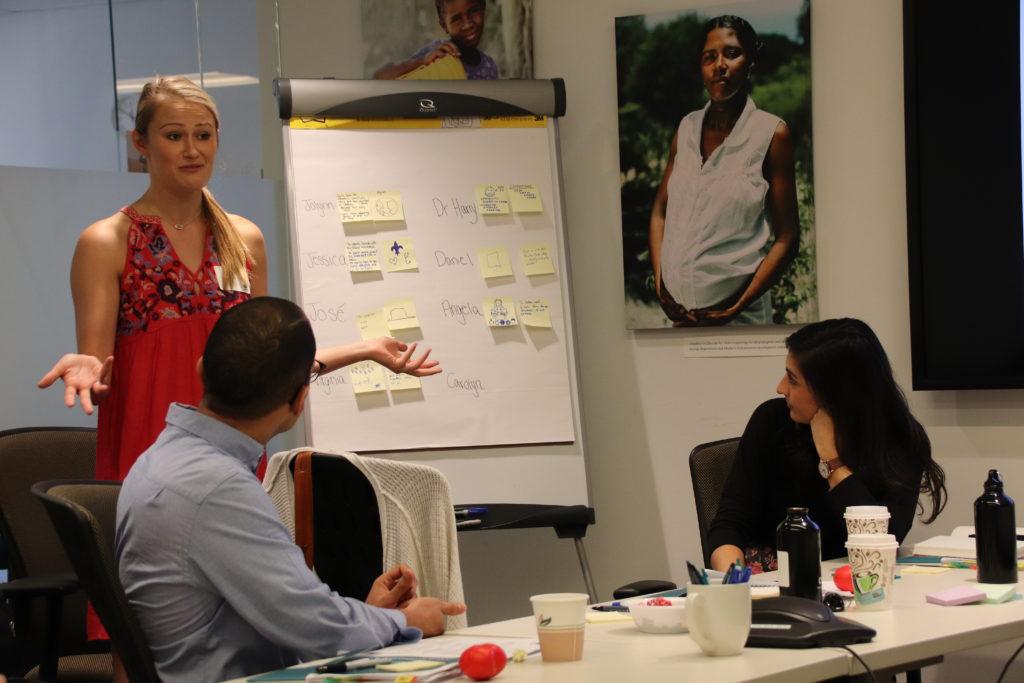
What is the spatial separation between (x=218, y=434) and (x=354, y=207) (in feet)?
7.66

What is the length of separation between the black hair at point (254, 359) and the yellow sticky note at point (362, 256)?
7.24 feet

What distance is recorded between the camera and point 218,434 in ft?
6.06

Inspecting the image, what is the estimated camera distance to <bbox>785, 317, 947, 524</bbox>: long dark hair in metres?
2.99

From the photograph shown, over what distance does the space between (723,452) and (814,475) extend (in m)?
0.34

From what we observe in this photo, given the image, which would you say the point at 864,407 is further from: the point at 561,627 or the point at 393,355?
the point at 561,627

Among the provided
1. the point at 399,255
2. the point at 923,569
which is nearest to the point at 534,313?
the point at 399,255

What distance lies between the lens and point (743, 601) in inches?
68.7

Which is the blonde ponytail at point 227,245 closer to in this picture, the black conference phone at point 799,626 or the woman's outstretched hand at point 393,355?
the woman's outstretched hand at point 393,355

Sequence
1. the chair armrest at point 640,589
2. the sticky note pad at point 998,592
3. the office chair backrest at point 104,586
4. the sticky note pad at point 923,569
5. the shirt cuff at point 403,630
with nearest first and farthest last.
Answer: the office chair backrest at point 104,586 → the shirt cuff at point 403,630 → the sticky note pad at point 998,592 → the chair armrest at point 640,589 → the sticky note pad at point 923,569

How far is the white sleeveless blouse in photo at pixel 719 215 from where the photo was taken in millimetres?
4262

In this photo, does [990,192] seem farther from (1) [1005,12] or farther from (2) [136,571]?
(2) [136,571]

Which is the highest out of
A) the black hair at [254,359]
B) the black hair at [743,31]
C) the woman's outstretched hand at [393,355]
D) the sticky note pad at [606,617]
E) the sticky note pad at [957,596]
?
the black hair at [743,31]

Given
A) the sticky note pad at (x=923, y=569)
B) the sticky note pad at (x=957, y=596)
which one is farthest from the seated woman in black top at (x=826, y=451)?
the sticky note pad at (x=957, y=596)

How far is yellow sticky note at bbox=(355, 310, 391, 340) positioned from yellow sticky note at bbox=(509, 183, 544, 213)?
0.59m
